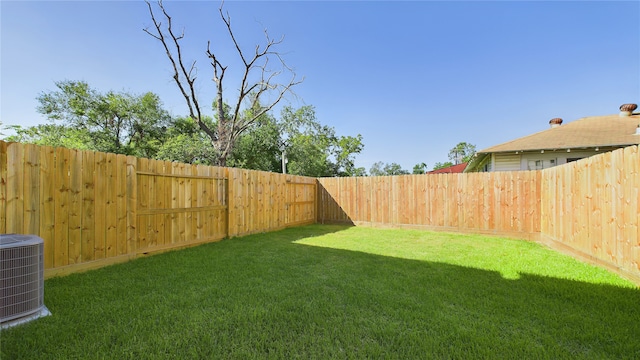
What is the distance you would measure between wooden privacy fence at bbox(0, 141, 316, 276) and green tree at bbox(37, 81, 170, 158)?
51.6 ft

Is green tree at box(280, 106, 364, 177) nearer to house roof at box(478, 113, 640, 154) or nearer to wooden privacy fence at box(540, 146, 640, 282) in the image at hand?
house roof at box(478, 113, 640, 154)

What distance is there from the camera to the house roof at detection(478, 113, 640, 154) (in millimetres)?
8666

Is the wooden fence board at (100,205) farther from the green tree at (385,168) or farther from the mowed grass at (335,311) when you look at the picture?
the green tree at (385,168)

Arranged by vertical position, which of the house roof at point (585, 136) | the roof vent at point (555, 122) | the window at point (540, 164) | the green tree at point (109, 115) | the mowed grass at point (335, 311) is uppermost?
the green tree at point (109, 115)

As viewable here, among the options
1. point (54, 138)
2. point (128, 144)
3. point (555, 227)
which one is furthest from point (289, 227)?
point (54, 138)

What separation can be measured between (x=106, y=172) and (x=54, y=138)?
19029 millimetres

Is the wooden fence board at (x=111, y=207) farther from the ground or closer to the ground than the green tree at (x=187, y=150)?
closer to the ground

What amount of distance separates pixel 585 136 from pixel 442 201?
704 centimetres

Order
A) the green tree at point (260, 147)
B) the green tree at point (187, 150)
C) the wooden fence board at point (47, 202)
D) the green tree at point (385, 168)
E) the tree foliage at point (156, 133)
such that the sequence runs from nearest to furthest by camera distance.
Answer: the wooden fence board at point (47, 202)
the green tree at point (187, 150)
the tree foliage at point (156, 133)
the green tree at point (260, 147)
the green tree at point (385, 168)

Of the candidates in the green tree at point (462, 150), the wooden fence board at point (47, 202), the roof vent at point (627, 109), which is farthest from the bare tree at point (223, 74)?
the green tree at point (462, 150)

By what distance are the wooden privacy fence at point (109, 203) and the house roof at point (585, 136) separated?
9733 millimetres

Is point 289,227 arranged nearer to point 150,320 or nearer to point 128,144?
point 150,320

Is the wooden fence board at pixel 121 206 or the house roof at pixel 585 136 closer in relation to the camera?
the wooden fence board at pixel 121 206

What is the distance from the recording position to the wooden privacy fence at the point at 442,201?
6.05 meters
